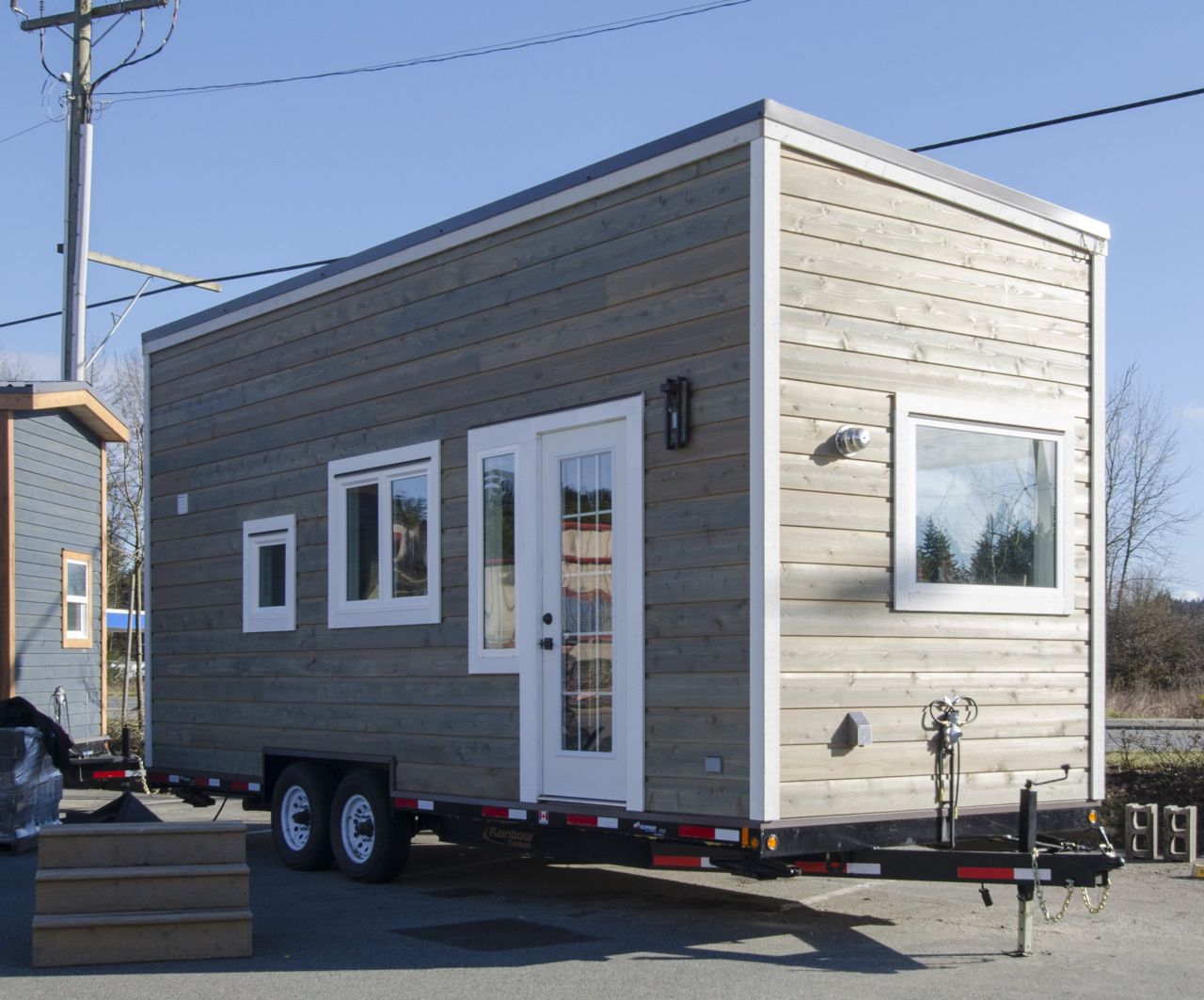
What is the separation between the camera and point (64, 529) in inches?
611

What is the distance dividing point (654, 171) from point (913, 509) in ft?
7.09

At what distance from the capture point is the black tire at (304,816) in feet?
31.8

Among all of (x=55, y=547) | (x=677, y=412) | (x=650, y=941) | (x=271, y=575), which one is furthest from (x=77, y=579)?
(x=677, y=412)

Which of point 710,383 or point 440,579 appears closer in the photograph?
point 710,383

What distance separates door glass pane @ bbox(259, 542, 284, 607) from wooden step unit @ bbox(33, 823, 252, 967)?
3265 mm

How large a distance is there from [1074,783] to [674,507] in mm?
2740

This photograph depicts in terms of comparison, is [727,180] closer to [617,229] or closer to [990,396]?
[617,229]

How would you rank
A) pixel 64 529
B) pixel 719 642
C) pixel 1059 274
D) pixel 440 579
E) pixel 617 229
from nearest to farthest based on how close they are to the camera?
pixel 719 642
pixel 617 229
pixel 1059 274
pixel 440 579
pixel 64 529

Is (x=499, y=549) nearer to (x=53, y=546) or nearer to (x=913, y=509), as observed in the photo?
(x=913, y=509)

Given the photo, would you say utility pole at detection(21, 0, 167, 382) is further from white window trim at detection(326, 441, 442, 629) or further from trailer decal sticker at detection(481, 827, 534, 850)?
trailer decal sticker at detection(481, 827, 534, 850)

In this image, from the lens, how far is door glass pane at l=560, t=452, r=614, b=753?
25.3ft

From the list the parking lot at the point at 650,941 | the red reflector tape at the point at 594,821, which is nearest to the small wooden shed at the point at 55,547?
the parking lot at the point at 650,941

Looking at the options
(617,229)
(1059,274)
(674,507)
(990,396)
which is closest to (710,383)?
(674,507)

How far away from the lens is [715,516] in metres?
6.98
